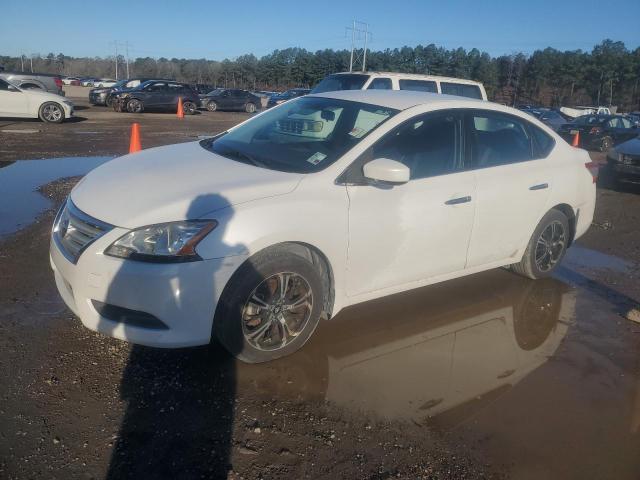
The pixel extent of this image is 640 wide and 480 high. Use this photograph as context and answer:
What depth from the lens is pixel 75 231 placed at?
329 cm

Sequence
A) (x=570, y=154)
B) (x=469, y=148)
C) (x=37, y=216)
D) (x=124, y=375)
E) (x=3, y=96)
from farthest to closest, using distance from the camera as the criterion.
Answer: (x=3, y=96), (x=37, y=216), (x=570, y=154), (x=469, y=148), (x=124, y=375)

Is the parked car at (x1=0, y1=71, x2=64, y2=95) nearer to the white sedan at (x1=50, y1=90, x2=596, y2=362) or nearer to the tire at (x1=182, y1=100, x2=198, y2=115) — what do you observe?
the tire at (x1=182, y1=100, x2=198, y2=115)

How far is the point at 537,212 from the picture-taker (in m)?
4.86

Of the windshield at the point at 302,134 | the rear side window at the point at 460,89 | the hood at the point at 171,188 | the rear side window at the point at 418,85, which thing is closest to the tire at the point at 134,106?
the rear side window at the point at 418,85

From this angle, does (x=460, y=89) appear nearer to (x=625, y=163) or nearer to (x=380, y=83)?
(x=380, y=83)

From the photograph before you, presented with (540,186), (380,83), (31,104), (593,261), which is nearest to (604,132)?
(380,83)

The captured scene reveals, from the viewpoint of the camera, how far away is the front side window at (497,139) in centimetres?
443

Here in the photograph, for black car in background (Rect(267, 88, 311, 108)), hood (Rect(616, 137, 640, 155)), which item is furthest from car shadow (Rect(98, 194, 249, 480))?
black car in background (Rect(267, 88, 311, 108))

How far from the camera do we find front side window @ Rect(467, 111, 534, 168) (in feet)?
14.5

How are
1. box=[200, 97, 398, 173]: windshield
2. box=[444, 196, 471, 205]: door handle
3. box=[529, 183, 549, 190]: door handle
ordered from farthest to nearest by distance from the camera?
box=[529, 183, 549, 190]: door handle
box=[444, 196, 471, 205]: door handle
box=[200, 97, 398, 173]: windshield

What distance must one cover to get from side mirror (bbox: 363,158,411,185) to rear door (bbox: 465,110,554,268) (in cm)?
103

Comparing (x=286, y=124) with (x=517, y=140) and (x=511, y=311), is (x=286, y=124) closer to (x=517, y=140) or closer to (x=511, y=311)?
(x=517, y=140)

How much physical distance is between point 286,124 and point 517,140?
2.09m

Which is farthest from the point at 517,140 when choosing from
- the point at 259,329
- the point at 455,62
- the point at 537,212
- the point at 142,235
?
the point at 455,62
